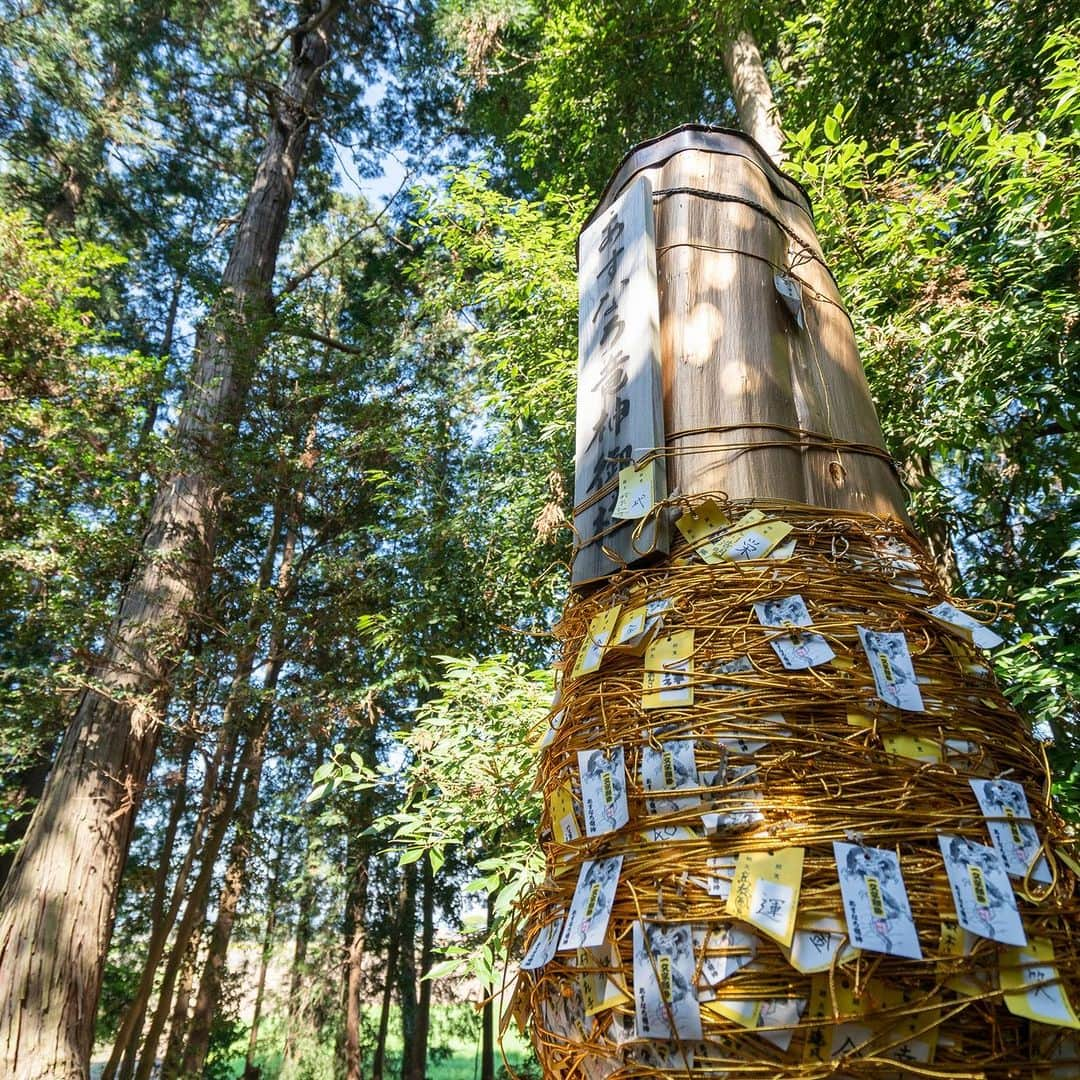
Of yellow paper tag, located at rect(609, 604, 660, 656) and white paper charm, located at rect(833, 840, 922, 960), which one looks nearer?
white paper charm, located at rect(833, 840, 922, 960)

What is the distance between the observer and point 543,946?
0.74 metres

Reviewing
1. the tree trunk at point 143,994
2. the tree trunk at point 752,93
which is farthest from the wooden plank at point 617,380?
the tree trunk at point 143,994

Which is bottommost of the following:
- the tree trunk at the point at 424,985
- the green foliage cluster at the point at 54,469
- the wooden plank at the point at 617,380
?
the tree trunk at the point at 424,985

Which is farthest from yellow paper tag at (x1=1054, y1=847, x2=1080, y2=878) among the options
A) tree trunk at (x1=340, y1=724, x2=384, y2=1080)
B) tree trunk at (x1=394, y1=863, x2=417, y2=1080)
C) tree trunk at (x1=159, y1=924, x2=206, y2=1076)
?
tree trunk at (x1=394, y1=863, x2=417, y2=1080)

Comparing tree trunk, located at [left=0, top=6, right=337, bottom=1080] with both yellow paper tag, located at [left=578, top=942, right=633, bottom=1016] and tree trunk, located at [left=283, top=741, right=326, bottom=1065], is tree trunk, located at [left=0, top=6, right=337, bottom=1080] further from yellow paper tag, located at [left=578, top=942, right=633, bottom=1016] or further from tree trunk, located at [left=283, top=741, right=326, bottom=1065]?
yellow paper tag, located at [left=578, top=942, right=633, bottom=1016]

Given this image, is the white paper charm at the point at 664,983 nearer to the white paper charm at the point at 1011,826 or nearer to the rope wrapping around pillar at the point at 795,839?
the rope wrapping around pillar at the point at 795,839

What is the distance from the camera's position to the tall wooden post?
586 millimetres

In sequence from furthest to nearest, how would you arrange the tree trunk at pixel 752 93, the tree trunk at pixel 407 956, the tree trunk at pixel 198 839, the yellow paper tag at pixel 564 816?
the tree trunk at pixel 407 956 → the tree trunk at pixel 198 839 → the tree trunk at pixel 752 93 → the yellow paper tag at pixel 564 816

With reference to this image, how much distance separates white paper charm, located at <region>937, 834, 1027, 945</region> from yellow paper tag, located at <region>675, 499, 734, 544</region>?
0.39 m

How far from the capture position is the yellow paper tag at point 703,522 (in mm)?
868

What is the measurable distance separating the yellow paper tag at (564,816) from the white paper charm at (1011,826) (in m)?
0.40

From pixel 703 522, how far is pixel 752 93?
4143mm

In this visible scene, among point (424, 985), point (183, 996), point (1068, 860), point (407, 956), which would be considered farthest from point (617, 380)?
point (424, 985)

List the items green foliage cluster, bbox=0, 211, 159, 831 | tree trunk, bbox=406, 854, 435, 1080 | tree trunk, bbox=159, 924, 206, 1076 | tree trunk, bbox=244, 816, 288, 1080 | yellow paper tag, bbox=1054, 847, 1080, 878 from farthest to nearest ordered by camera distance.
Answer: tree trunk, bbox=406, 854, 435, 1080 → tree trunk, bbox=244, 816, 288, 1080 → tree trunk, bbox=159, 924, 206, 1076 → green foliage cluster, bbox=0, 211, 159, 831 → yellow paper tag, bbox=1054, 847, 1080, 878
